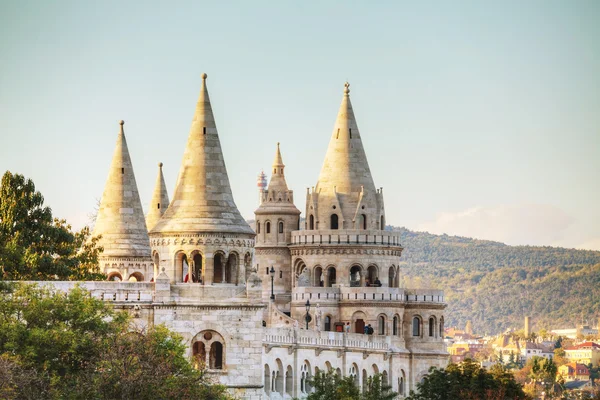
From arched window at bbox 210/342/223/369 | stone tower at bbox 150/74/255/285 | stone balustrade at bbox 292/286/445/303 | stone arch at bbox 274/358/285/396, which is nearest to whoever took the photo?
arched window at bbox 210/342/223/369

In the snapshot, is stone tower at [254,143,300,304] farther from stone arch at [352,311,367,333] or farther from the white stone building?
stone arch at [352,311,367,333]

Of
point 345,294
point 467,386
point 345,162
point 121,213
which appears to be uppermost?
point 345,162

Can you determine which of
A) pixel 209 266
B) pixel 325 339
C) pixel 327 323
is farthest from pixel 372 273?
pixel 209 266

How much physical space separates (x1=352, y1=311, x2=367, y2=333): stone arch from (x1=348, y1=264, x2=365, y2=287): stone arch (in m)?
2.21

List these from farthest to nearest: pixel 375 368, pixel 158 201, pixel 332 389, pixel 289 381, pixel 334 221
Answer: pixel 334 221, pixel 375 368, pixel 158 201, pixel 289 381, pixel 332 389

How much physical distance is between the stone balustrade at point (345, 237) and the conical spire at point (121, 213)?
2193cm

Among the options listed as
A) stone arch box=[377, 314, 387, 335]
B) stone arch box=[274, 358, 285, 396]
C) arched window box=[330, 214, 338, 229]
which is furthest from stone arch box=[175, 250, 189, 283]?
arched window box=[330, 214, 338, 229]

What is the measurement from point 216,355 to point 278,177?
43783mm

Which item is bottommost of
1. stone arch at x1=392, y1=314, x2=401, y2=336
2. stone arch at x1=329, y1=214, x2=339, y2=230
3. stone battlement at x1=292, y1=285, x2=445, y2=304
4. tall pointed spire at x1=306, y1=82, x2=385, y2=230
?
stone arch at x1=392, y1=314, x2=401, y2=336

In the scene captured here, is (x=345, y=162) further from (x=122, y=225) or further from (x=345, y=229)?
(x=122, y=225)

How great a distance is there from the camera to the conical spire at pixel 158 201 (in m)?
87.8

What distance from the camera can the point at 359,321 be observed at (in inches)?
3974

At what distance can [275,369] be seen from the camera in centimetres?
7662

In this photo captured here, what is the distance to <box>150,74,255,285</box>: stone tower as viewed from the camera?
65.9 m
